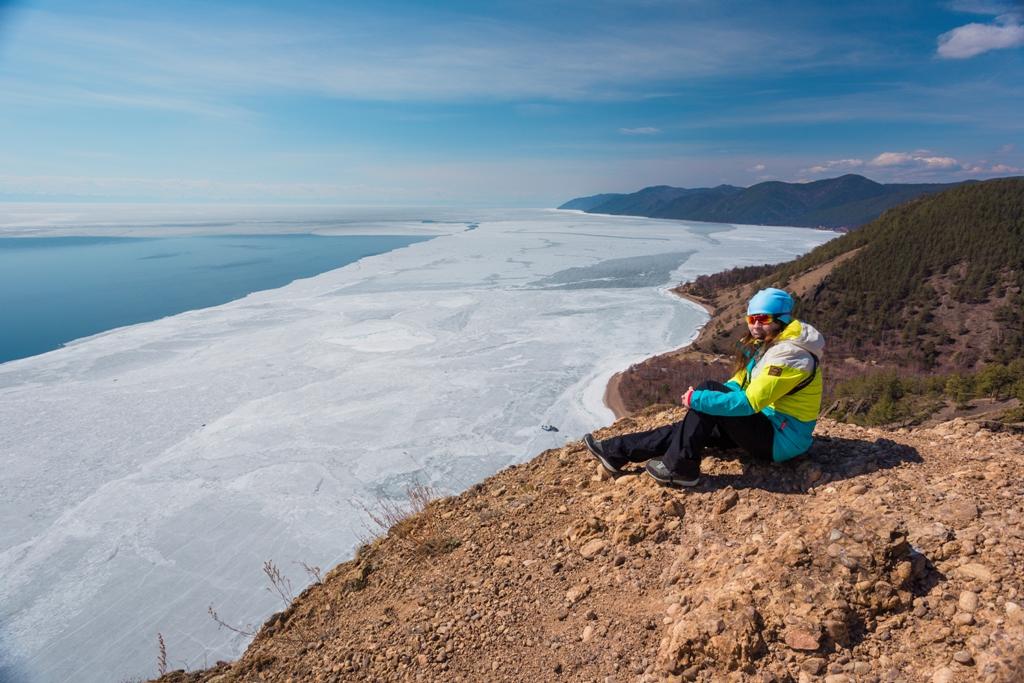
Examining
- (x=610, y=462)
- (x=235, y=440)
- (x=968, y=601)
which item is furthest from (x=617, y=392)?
(x=968, y=601)

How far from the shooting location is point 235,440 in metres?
13.1

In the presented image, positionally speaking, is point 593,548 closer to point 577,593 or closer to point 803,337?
point 577,593

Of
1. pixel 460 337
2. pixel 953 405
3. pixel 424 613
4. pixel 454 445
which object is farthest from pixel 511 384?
pixel 424 613

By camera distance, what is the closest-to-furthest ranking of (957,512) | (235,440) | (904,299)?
1. (957,512)
2. (235,440)
3. (904,299)

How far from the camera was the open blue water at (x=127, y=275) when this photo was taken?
2605 centimetres

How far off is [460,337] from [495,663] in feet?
67.9

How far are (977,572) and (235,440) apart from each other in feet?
46.6

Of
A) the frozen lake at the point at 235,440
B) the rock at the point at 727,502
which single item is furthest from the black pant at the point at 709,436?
the frozen lake at the point at 235,440

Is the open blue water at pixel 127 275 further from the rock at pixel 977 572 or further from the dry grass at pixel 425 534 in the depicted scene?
the rock at pixel 977 572

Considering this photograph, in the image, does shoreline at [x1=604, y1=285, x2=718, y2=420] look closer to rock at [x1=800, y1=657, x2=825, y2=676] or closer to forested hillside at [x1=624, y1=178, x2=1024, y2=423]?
forested hillside at [x1=624, y1=178, x2=1024, y2=423]

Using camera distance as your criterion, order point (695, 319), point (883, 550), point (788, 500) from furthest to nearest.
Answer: point (695, 319)
point (788, 500)
point (883, 550)

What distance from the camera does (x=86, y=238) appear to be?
76.0 metres

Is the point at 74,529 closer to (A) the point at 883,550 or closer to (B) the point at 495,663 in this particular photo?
(B) the point at 495,663

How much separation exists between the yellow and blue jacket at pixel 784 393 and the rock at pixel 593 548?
36.6 inches
